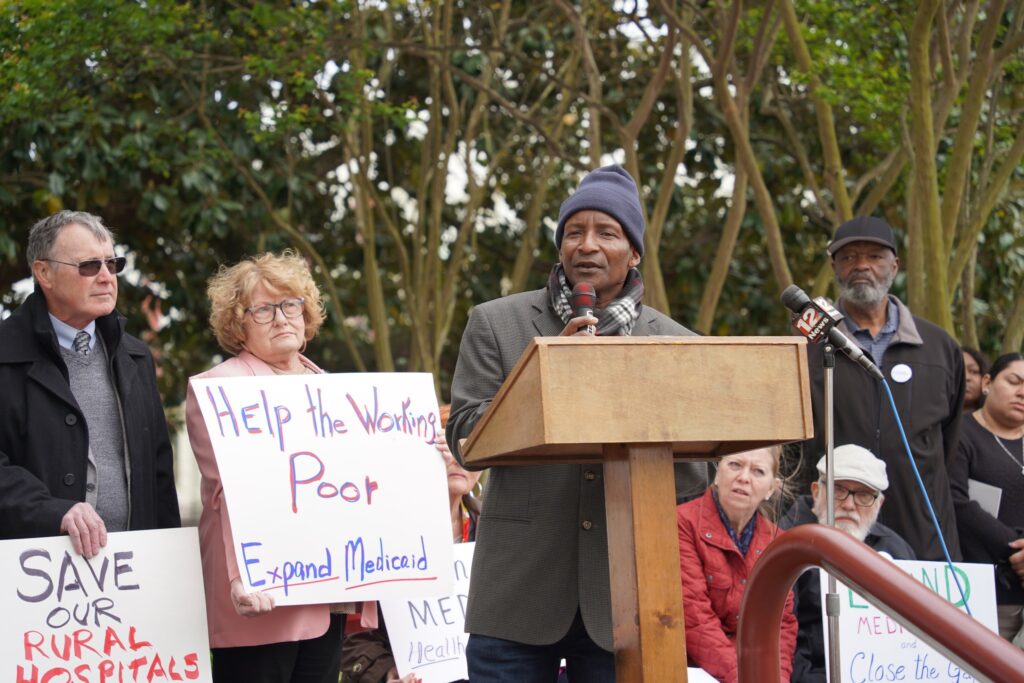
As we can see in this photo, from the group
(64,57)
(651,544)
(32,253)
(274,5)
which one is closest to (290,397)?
(32,253)

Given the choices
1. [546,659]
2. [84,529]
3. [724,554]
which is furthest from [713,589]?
[84,529]

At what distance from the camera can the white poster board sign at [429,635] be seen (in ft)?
16.5

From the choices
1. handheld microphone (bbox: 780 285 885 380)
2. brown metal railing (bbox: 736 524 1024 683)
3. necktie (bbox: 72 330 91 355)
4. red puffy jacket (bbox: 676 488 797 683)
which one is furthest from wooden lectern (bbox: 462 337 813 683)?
red puffy jacket (bbox: 676 488 797 683)

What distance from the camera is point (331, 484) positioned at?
168 inches

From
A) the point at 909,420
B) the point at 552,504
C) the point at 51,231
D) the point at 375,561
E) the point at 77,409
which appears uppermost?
the point at 51,231

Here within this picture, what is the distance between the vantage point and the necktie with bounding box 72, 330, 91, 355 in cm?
426

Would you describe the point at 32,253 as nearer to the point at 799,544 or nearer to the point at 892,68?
the point at 799,544

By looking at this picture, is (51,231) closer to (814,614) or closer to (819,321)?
(819,321)

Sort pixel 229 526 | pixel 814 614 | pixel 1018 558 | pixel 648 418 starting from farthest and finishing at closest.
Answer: pixel 1018 558 < pixel 814 614 < pixel 229 526 < pixel 648 418

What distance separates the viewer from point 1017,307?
995cm

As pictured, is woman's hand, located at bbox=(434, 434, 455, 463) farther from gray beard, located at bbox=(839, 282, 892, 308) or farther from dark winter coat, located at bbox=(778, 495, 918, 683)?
gray beard, located at bbox=(839, 282, 892, 308)

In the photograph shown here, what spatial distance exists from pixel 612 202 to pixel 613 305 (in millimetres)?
272

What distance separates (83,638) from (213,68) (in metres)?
6.84

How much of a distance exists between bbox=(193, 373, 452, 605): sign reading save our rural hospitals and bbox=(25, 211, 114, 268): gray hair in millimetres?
644
